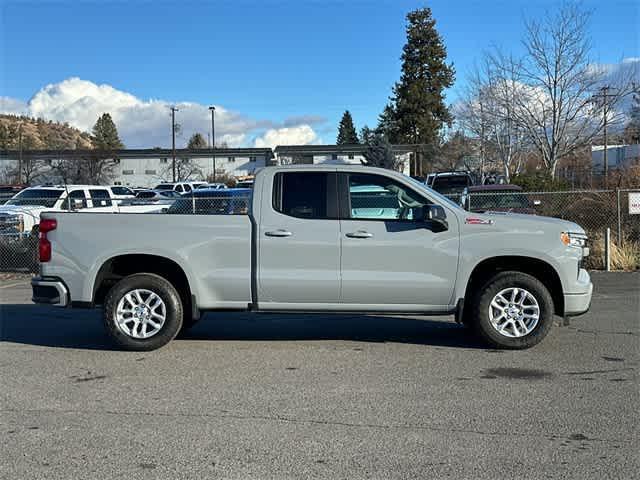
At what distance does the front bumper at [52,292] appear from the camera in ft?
23.9

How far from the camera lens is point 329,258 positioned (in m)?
7.10

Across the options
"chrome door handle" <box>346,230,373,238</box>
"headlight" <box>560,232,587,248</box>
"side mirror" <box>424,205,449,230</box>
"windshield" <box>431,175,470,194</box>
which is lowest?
"headlight" <box>560,232,587,248</box>

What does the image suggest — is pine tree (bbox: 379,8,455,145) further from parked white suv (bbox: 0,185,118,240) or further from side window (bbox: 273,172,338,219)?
side window (bbox: 273,172,338,219)

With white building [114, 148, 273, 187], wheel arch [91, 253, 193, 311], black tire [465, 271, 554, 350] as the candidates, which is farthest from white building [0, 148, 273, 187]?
black tire [465, 271, 554, 350]

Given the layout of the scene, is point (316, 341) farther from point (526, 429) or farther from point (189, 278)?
point (526, 429)

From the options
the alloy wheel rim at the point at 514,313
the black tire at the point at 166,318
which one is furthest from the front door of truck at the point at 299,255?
the alloy wheel rim at the point at 514,313

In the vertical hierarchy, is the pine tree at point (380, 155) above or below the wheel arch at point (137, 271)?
above

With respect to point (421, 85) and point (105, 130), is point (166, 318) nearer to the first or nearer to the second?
point (421, 85)

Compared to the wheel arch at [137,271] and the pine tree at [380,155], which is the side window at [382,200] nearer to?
the wheel arch at [137,271]

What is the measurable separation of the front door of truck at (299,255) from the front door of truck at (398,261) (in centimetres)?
15

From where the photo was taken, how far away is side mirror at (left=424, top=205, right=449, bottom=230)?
22.7ft

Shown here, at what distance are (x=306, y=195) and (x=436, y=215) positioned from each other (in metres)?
1.41

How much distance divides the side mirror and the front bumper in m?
3.95

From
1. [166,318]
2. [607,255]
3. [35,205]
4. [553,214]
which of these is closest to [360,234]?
[166,318]
